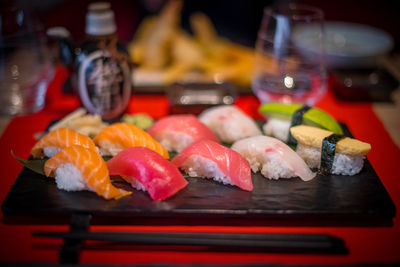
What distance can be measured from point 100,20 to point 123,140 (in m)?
0.67

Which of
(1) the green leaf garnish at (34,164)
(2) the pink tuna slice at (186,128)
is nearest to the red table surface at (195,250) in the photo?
(1) the green leaf garnish at (34,164)

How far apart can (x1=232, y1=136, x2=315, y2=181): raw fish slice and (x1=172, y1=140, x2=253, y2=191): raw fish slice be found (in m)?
0.08

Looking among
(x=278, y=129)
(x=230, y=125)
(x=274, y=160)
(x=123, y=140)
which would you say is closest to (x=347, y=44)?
(x=278, y=129)

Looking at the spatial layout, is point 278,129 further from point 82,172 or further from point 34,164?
point 34,164

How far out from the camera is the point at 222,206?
1.37 m

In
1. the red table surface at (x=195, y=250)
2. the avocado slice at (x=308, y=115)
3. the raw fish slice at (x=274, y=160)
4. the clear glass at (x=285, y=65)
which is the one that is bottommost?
the red table surface at (x=195, y=250)

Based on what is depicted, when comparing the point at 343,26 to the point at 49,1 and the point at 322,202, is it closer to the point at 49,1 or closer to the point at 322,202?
the point at 322,202

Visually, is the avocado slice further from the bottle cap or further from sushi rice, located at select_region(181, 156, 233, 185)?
the bottle cap

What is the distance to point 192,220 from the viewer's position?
1.41 metres

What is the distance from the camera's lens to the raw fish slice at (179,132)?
1746mm

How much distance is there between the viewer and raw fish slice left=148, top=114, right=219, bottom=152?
1746 millimetres

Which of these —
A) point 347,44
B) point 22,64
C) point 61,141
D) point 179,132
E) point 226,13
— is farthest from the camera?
point 226,13

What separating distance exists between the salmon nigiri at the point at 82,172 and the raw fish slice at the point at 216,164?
30 centimetres

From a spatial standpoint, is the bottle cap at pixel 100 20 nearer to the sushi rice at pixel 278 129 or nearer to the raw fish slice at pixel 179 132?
the raw fish slice at pixel 179 132
